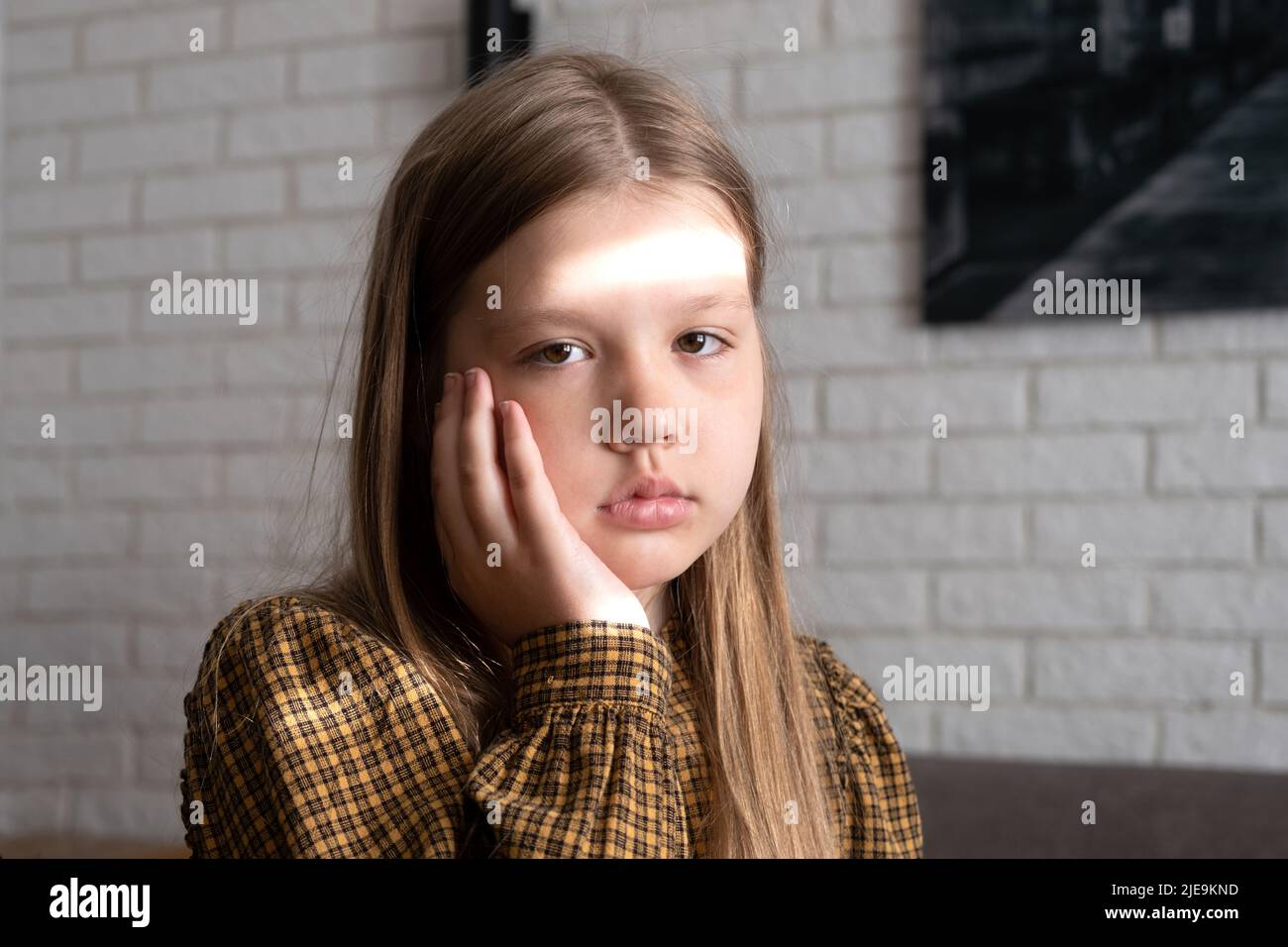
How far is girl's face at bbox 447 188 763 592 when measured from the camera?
0.80 m

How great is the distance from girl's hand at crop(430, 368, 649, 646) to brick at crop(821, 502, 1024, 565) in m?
0.72

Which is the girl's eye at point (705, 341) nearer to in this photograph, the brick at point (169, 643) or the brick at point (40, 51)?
the brick at point (169, 643)

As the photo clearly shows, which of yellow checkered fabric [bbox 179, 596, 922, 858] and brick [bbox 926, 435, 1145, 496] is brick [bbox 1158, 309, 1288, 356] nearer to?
brick [bbox 926, 435, 1145, 496]

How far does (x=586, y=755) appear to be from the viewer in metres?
0.76

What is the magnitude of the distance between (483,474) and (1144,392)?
0.90 m

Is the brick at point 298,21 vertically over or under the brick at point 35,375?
over

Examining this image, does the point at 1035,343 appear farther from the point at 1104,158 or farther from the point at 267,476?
the point at 267,476

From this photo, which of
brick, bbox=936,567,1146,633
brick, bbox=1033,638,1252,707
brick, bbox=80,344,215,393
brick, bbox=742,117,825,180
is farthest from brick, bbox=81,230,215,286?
brick, bbox=1033,638,1252,707

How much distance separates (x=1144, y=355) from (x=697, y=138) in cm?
71

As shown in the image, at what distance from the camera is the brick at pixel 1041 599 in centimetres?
142

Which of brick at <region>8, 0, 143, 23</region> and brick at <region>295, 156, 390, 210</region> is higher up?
brick at <region>8, 0, 143, 23</region>

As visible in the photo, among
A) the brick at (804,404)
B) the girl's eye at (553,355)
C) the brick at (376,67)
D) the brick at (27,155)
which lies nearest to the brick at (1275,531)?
the brick at (804,404)

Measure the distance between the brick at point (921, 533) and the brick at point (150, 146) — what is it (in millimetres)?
1011

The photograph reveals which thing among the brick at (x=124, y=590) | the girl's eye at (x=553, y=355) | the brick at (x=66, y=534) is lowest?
the brick at (x=124, y=590)
